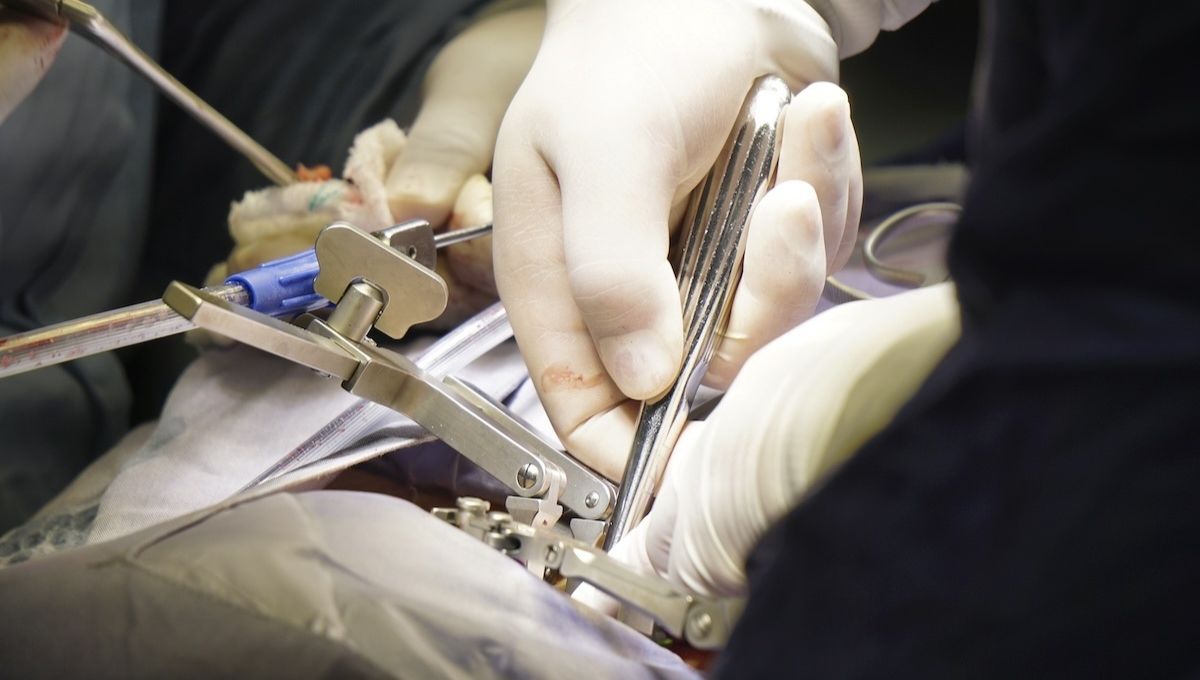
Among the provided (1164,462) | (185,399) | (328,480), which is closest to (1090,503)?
(1164,462)

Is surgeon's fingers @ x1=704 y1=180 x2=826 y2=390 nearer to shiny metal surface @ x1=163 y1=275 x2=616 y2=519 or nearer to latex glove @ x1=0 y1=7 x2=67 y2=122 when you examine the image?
shiny metal surface @ x1=163 y1=275 x2=616 y2=519

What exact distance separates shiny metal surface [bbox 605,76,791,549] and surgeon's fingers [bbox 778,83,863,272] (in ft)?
0.07

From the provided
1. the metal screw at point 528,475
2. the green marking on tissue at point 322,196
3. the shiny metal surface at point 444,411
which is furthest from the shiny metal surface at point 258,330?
the green marking on tissue at point 322,196

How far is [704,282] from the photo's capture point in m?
0.69

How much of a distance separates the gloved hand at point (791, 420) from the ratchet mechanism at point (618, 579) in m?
0.02

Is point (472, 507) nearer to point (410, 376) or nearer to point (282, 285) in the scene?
point (410, 376)

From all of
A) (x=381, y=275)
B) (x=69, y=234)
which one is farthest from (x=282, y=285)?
(x=69, y=234)

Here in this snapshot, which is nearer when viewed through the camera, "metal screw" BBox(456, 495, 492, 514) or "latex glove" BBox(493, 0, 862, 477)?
"metal screw" BBox(456, 495, 492, 514)

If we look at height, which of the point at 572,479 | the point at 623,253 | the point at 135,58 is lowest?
the point at 572,479

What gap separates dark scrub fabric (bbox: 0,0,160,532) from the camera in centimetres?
96

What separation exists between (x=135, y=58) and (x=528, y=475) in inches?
21.6

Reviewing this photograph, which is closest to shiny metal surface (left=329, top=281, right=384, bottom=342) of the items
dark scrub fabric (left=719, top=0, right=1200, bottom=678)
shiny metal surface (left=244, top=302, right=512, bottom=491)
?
shiny metal surface (left=244, top=302, right=512, bottom=491)

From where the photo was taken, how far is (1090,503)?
0.94 feet

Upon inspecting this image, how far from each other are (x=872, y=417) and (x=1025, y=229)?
11cm
